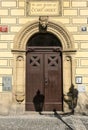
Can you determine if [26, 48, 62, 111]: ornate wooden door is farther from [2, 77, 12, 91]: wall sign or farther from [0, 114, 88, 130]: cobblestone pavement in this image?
[0, 114, 88, 130]: cobblestone pavement

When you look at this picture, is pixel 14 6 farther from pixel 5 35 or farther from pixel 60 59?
pixel 60 59

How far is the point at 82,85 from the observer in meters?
12.8

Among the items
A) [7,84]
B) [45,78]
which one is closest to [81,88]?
[45,78]

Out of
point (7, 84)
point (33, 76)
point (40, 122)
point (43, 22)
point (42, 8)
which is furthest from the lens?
point (33, 76)

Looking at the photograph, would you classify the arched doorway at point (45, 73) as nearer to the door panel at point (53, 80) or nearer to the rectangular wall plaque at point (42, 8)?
the door panel at point (53, 80)

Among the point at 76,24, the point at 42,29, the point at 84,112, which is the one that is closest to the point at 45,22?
the point at 42,29

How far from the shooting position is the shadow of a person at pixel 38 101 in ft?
43.1

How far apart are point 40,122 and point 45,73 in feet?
8.41

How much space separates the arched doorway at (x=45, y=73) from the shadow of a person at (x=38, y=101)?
8cm

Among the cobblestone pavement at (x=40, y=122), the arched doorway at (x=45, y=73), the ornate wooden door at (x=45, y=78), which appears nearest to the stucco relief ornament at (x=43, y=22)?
the arched doorway at (x=45, y=73)

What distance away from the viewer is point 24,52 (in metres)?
13.0

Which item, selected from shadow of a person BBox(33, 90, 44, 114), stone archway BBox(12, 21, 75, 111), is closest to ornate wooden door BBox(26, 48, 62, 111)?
shadow of a person BBox(33, 90, 44, 114)

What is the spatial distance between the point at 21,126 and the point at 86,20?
4.78 meters

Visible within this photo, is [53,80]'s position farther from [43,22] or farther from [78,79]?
[43,22]
